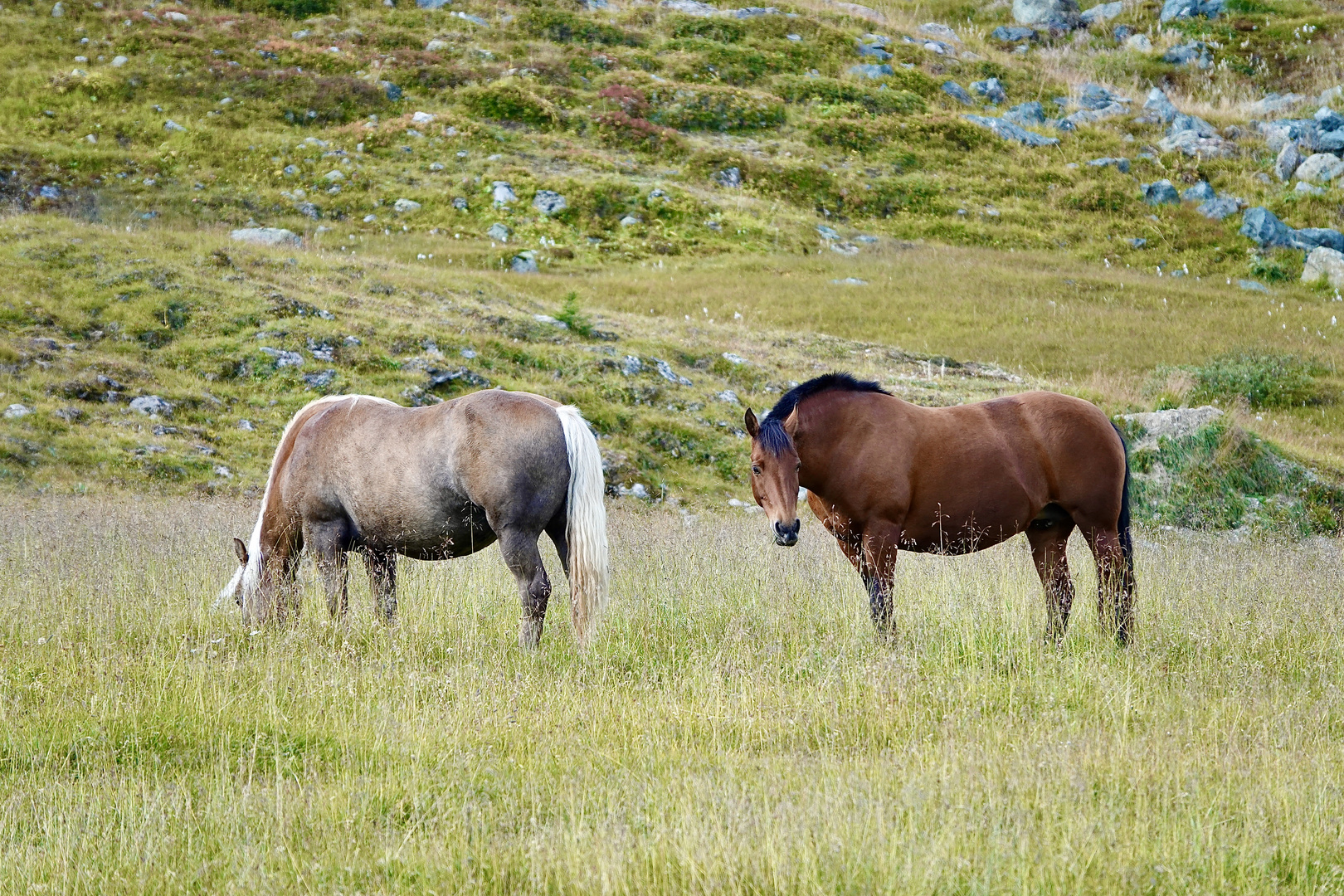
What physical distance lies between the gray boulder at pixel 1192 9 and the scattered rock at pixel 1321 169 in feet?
93.3

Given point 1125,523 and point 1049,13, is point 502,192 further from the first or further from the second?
point 1049,13

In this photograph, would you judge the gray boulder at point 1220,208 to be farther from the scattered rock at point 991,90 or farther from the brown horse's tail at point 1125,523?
the brown horse's tail at point 1125,523

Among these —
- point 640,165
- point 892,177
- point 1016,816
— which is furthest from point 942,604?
point 892,177

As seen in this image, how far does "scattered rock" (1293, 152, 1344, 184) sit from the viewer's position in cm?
4609

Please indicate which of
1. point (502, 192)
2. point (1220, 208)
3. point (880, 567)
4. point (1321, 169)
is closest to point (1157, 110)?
point (1321, 169)

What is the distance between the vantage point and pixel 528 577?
24.9 feet

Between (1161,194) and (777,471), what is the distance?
143 feet

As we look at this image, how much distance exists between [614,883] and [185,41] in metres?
48.5

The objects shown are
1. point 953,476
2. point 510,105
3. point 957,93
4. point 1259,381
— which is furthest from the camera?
point 957,93

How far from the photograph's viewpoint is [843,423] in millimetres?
8047

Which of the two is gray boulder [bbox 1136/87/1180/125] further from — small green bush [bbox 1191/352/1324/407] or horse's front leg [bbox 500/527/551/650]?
horse's front leg [bbox 500/527/551/650]

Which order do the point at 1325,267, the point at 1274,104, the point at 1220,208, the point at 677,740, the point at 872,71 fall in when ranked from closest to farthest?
the point at 677,740
the point at 1325,267
the point at 1220,208
the point at 1274,104
the point at 872,71

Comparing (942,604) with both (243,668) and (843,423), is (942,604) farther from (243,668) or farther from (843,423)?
(243,668)

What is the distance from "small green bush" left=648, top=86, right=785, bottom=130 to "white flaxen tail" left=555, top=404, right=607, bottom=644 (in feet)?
139
